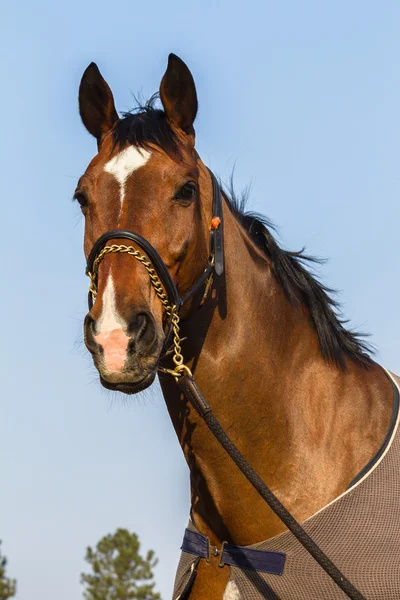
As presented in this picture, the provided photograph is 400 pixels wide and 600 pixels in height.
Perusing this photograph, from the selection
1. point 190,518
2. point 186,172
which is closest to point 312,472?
point 190,518

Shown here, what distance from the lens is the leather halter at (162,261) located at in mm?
5086

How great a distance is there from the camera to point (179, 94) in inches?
226

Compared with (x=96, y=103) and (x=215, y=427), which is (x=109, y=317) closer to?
(x=215, y=427)

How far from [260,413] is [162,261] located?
115 centimetres

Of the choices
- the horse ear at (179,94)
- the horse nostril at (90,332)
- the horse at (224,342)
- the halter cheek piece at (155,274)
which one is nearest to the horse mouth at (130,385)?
the horse at (224,342)

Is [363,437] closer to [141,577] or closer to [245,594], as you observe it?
[245,594]

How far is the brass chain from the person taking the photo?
16.6 feet

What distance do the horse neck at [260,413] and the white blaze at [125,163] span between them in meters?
0.82

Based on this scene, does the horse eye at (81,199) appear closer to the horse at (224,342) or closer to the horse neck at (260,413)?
the horse at (224,342)

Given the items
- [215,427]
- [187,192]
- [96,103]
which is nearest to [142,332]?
[215,427]

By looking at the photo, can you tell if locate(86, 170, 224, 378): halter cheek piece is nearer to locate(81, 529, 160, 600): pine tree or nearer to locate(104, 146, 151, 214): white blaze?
locate(104, 146, 151, 214): white blaze

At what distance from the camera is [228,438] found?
17.2ft

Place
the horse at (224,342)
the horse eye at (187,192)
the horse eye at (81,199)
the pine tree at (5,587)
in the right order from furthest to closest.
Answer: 1. the pine tree at (5,587)
2. the horse eye at (81,199)
3. the horse eye at (187,192)
4. the horse at (224,342)

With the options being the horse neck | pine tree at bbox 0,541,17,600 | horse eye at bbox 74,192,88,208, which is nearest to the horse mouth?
the horse neck
